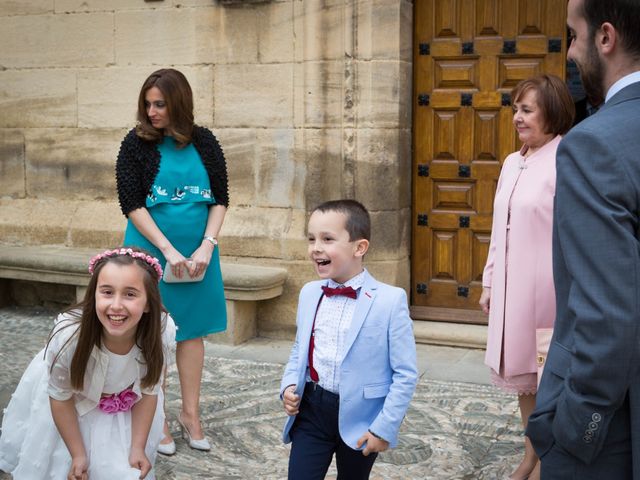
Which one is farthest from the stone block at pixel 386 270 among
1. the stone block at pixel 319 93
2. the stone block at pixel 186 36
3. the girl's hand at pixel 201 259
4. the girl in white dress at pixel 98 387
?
the girl in white dress at pixel 98 387

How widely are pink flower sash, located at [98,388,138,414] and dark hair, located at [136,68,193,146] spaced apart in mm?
1437

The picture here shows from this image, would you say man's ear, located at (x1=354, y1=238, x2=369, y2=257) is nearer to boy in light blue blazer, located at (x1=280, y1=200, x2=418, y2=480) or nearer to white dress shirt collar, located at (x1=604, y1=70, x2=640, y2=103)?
boy in light blue blazer, located at (x1=280, y1=200, x2=418, y2=480)

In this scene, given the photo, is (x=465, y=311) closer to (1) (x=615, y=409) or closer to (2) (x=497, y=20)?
(2) (x=497, y=20)

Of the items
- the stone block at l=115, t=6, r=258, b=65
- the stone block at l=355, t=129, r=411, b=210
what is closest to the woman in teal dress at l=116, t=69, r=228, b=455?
the stone block at l=355, t=129, r=411, b=210

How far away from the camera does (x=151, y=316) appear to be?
3.19 meters

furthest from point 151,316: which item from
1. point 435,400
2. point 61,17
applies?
point 61,17

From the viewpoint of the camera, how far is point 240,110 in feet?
22.3

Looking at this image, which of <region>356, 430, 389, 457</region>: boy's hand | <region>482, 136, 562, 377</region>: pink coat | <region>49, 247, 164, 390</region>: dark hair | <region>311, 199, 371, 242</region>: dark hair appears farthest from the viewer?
<region>482, 136, 562, 377</region>: pink coat

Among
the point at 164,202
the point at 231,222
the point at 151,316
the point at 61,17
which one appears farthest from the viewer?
the point at 61,17

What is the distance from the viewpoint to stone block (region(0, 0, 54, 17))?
24.4 ft

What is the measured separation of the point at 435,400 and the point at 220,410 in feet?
3.80

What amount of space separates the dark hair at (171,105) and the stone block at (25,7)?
3.55 m

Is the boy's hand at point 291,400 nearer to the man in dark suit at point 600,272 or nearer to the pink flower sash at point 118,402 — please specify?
the pink flower sash at point 118,402

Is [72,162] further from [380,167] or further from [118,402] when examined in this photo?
[118,402]
